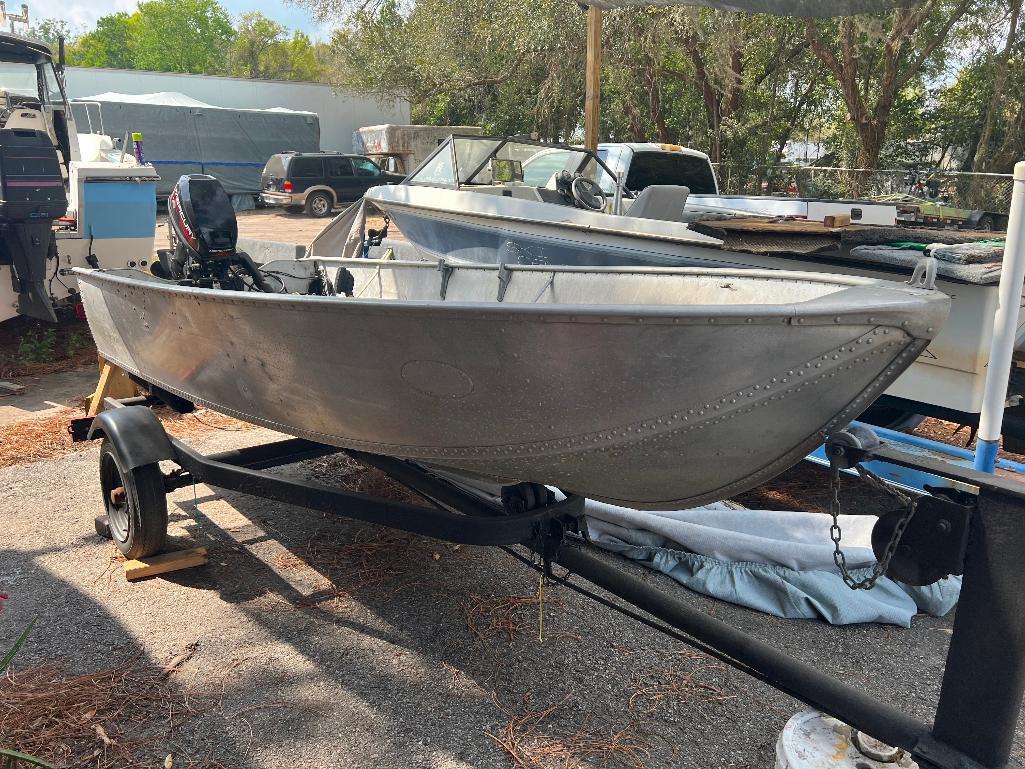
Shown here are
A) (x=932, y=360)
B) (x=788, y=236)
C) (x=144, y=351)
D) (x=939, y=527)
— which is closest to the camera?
(x=939, y=527)

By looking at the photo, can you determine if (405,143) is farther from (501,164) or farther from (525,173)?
(501,164)

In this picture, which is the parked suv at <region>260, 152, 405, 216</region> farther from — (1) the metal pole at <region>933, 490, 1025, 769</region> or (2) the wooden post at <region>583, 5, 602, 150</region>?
(1) the metal pole at <region>933, 490, 1025, 769</region>

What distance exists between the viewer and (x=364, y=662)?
286 cm

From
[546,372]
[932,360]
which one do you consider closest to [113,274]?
[546,372]

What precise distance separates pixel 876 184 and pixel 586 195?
9278 millimetres

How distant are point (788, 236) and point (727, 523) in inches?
64.7

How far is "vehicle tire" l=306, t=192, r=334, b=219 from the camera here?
70.0ft

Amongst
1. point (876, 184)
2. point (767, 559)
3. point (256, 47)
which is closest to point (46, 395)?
point (767, 559)

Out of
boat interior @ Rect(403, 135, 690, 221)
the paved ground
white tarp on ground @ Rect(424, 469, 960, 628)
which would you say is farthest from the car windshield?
white tarp on ground @ Rect(424, 469, 960, 628)

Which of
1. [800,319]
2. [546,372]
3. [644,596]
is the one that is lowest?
[644,596]

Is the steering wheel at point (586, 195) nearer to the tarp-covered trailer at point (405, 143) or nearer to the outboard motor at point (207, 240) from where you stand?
the outboard motor at point (207, 240)

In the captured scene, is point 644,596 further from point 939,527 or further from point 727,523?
point 727,523

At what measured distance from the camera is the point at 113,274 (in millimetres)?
3838

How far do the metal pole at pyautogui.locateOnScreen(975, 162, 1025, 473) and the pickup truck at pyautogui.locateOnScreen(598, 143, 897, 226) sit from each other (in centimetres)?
476
